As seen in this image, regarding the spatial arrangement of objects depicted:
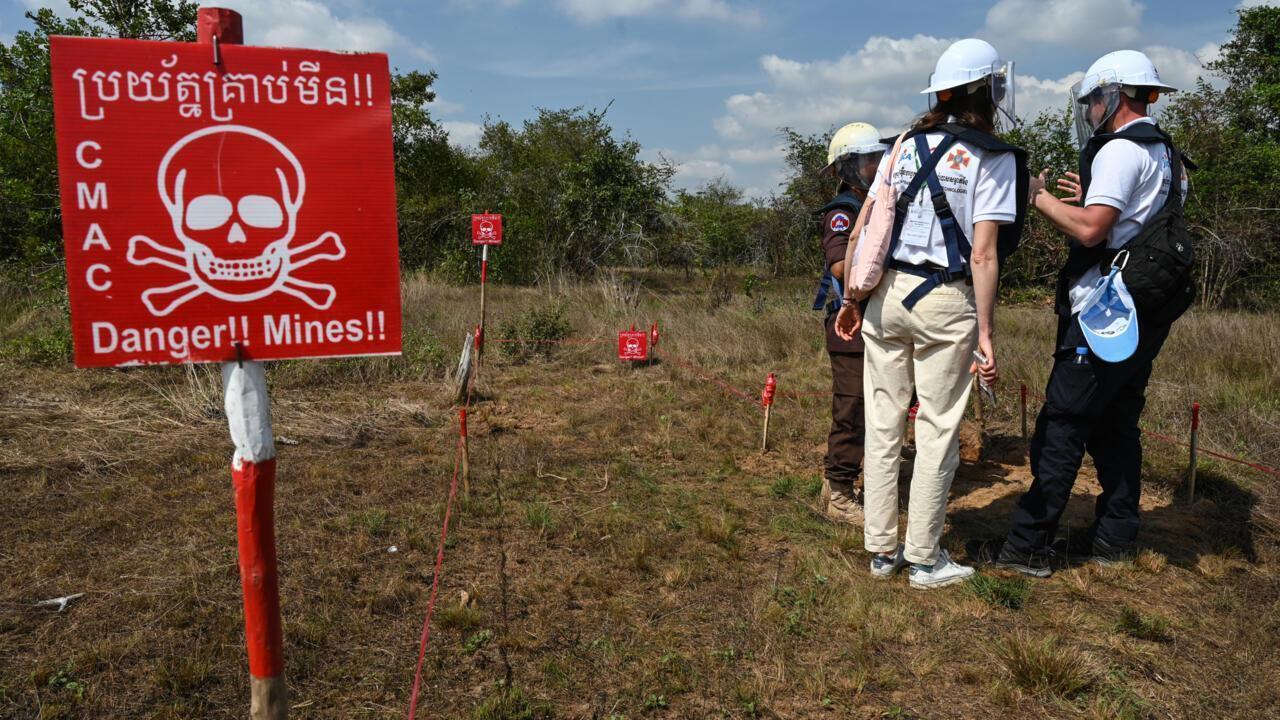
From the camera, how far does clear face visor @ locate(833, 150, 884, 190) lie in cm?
394

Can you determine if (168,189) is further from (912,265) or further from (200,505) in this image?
(200,505)

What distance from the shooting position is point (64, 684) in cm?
263

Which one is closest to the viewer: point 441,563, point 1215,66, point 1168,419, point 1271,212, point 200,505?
point 441,563

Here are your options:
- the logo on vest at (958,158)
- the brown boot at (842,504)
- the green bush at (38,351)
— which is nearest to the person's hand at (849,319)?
the logo on vest at (958,158)

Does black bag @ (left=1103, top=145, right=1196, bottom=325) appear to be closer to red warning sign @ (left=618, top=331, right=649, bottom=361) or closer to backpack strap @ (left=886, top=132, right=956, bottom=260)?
backpack strap @ (left=886, top=132, right=956, bottom=260)

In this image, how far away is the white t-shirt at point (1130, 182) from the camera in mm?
3064

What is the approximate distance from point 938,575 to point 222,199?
2964 mm

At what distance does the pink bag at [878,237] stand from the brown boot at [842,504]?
4.68 ft

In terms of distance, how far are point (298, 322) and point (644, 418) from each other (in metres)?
4.73

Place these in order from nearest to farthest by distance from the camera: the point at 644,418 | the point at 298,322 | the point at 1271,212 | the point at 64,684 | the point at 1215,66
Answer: the point at 298,322 < the point at 64,684 < the point at 644,418 < the point at 1271,212 < the point at 1215,66

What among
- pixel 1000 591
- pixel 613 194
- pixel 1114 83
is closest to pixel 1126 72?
pixel 1114 83

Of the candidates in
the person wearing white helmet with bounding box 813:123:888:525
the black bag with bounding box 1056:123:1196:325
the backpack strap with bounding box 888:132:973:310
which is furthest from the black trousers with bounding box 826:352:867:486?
the black bag with bounding box 1056:123:1196:325

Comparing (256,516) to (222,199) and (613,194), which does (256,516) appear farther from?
(613,194)

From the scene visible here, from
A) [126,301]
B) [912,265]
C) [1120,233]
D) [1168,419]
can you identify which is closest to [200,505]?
[126,301]
